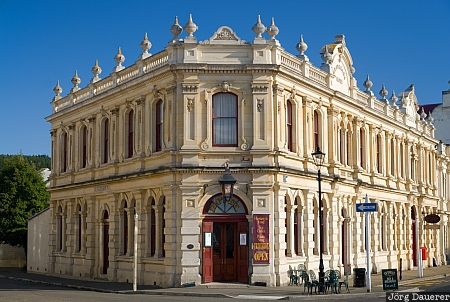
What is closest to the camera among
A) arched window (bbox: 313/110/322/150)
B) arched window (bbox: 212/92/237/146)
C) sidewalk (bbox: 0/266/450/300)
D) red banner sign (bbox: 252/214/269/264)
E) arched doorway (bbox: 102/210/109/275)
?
sidewalk (bbox: 0/266/450/300)

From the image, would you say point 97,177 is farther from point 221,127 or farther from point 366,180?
point 366,180

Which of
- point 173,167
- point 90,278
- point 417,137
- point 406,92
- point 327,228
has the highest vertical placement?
point 406,92

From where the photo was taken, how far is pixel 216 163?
33.0 meters

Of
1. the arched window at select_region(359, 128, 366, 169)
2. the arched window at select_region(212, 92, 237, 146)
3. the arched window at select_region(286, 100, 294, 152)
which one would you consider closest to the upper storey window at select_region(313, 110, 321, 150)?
the arched window at select_region(286, 100, 294, 152)

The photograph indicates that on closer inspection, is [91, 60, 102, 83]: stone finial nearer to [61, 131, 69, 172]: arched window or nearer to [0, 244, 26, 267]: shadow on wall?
[61, 131, 69, 172]: arched window

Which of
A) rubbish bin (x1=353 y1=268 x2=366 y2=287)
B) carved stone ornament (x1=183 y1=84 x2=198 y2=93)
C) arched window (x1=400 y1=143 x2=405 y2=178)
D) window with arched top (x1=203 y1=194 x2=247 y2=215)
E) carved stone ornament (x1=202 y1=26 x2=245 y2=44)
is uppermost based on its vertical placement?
carved stone ornament (x1=202 y1=26 x2=245 y2=44)

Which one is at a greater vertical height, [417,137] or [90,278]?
[417,137]

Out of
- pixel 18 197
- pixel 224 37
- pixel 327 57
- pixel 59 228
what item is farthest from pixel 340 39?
pixel 18 197

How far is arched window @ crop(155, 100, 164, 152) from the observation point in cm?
3497

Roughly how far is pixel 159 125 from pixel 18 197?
28444 mm

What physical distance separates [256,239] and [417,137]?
27488 millimetres

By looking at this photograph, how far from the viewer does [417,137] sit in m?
55.7

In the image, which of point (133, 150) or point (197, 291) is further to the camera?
point (133, 150)

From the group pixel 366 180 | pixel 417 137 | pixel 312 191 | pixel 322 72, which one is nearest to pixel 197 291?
pixel 312 191
